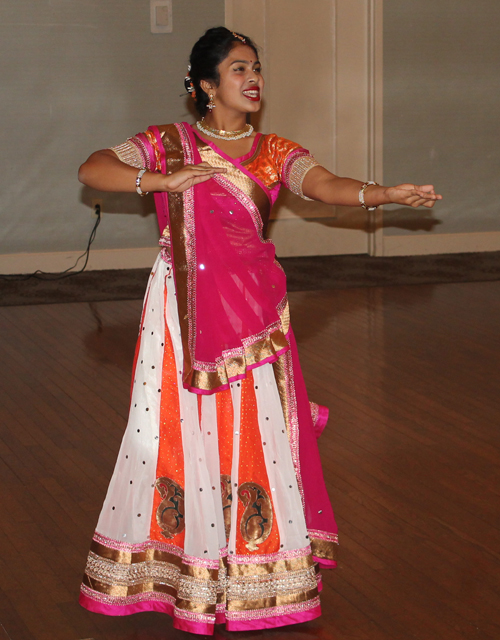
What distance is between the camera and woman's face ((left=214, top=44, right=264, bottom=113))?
7.22 ft

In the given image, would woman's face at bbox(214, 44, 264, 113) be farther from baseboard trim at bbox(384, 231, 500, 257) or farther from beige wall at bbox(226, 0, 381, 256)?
baseboard trim at bbox(384, 231, 500, 257)

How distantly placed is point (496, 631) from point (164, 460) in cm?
92

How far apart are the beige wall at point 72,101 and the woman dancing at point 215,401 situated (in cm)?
447

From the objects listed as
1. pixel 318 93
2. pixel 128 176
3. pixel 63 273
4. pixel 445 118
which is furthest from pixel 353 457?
pixel 445 118

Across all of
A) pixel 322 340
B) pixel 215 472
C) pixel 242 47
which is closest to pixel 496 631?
pixel 215 472

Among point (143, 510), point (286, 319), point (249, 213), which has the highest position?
point (249, 213)

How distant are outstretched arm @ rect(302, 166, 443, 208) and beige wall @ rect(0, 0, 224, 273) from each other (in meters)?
4.65

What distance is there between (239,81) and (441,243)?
5.38 meters

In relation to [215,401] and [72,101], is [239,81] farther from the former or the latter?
[72,101]

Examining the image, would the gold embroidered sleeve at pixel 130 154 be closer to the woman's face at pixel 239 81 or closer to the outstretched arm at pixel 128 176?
the outstretched arm at pixel 128 176

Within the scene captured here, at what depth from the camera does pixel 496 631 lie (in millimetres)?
2238

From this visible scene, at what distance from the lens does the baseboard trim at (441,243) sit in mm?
7262

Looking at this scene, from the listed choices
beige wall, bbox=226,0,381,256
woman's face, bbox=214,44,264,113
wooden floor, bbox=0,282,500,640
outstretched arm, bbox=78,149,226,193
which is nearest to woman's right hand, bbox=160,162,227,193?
outstretched arm, bbox=78,149,226,193

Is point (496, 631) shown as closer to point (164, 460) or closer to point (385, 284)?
point (164, 460)
